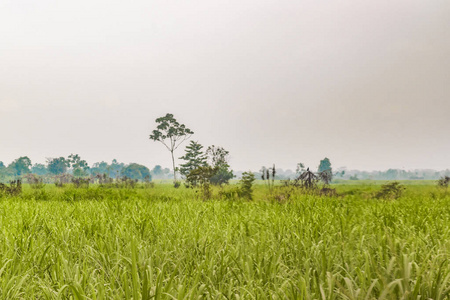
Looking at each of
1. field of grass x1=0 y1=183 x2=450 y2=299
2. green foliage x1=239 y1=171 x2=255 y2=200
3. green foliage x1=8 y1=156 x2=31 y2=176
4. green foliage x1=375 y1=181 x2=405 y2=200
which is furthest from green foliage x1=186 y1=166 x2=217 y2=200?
green foliage x1=8 y1=156 x2=31 y2=176

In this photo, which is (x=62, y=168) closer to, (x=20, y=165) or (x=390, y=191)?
(x=20, y=165)

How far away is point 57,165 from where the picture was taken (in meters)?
91.0

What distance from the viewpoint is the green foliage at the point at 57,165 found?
90625mm

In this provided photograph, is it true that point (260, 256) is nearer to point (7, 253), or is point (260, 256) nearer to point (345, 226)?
point (345, 226)

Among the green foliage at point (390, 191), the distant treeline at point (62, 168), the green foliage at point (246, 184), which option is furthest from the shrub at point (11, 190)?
the distant treeline at point (62, 168)

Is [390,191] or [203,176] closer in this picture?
[390,191]

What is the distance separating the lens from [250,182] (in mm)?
11523

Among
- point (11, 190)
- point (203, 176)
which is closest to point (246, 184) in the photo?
point (203, 176)

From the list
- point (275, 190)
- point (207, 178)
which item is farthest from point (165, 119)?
point (275, 190)

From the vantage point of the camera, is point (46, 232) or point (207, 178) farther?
point (207, 178)

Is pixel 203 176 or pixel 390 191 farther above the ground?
pixel 203 176

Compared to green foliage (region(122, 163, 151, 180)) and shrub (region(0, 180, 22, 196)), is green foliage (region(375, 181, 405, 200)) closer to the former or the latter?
shrub (region(0, 180, 22, 196))

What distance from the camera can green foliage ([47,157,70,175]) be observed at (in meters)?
90.6

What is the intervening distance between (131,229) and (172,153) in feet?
135
